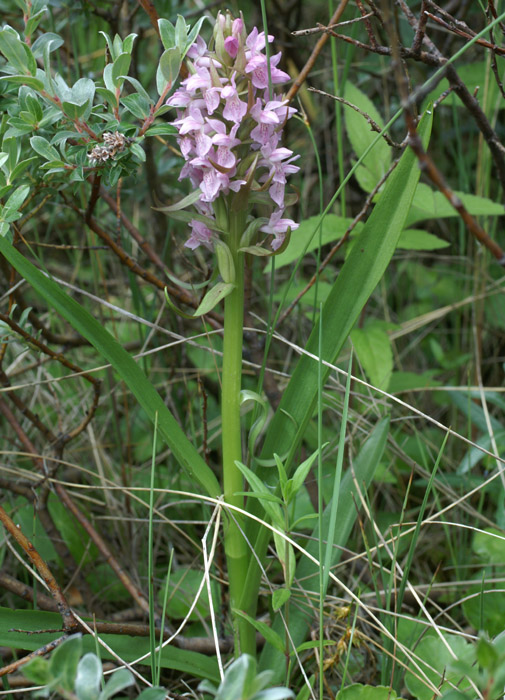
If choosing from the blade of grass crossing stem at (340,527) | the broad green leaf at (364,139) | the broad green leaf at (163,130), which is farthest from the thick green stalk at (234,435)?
the broad green leaf at (364,139)

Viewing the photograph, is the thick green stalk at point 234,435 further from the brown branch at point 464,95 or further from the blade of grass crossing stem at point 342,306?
the brown branch at point 464,95

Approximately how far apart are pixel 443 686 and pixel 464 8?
202 cm

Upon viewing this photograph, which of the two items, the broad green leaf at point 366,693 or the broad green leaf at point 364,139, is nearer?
the broad green leaf at point 366,693

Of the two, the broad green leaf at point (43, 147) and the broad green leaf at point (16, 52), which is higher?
the broad green leaf at point (16, 52)

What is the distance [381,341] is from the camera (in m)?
1.59

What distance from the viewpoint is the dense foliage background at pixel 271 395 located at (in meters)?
1.10

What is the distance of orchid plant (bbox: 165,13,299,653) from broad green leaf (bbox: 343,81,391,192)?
1.73 feet

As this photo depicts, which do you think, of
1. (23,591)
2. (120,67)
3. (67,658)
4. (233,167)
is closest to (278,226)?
(233,167)

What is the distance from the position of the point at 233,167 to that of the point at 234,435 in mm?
467

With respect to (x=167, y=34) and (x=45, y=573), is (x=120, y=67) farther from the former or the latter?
(x=45, y=573)

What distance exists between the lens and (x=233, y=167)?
1.02 meters

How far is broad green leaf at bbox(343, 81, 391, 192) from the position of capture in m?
1.58

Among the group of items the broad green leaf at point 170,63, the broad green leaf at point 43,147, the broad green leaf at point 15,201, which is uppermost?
the broad green leaf at point 170,63

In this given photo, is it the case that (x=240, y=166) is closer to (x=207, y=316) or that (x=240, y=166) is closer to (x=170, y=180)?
(x=207, y=316)
